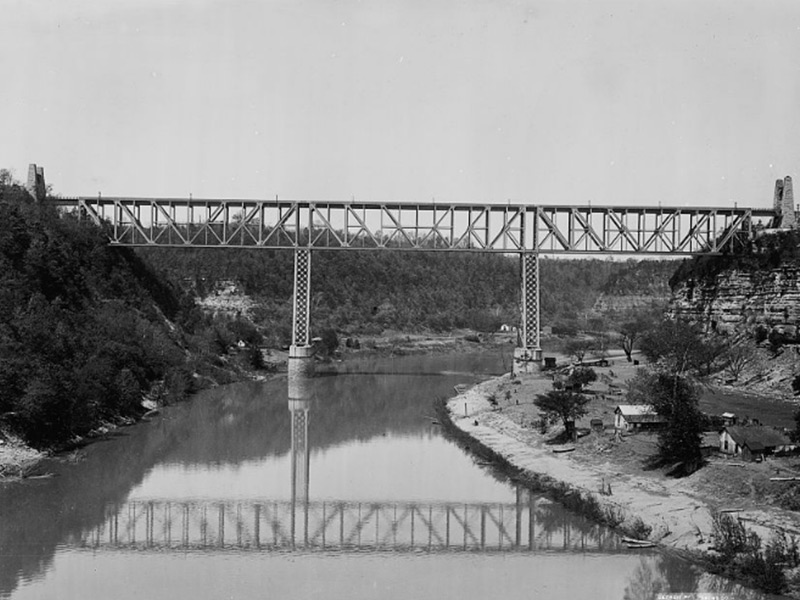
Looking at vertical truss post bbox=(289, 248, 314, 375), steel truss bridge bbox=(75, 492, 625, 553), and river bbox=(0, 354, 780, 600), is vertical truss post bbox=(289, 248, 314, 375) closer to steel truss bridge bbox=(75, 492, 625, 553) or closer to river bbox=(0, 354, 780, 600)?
river bbox=(0, 354, 780, 600)

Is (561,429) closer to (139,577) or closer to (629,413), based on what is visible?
(629,413)

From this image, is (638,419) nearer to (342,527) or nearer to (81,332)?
(342,527)

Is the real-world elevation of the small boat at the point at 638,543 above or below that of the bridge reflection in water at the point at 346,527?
above

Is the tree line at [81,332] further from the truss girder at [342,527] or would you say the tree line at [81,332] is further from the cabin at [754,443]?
the cabin at [754,443]

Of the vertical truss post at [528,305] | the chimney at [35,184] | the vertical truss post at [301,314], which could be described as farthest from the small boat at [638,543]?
the chimney at [35,184]

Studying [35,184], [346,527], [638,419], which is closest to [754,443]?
[638,419]

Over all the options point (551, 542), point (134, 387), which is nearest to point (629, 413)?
point (551, 542)

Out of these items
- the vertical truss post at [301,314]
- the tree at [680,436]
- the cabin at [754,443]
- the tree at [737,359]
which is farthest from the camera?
the vertical truss post at [301,314]

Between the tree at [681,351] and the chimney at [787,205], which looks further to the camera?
the chimney at [787,205]

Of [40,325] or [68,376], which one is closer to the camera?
[68,376]
